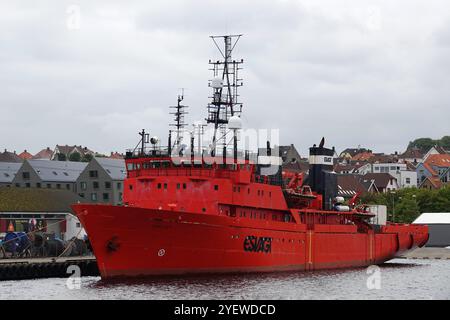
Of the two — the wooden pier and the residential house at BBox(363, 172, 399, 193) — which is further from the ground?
the residential house at BBox(363, 172, 399, 193)

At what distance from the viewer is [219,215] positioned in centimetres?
5366

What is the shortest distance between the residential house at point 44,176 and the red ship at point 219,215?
5164 centimetres

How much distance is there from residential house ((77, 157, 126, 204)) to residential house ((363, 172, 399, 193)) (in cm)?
5606

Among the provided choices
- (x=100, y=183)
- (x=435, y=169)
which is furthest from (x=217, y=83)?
(x=435, y=169)

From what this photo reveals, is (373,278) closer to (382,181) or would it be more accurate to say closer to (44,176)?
(44,176)

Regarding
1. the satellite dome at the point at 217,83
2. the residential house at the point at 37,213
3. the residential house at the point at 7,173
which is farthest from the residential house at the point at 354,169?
the satellite dome at the point at 217,83

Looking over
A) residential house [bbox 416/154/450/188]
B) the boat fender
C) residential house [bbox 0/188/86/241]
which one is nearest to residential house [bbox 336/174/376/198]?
residential house [bbox 416/154/450/188]

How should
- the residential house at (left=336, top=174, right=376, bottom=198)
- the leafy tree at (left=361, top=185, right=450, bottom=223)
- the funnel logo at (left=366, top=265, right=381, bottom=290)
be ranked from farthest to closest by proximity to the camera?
the residential house at (left=336, top=174, right=376, bottom=198)
the leafy tree at (left=361, top=185, right=450, bottom=223)
the funnel logo at (left=366, top=265, right=381, bottom=290)

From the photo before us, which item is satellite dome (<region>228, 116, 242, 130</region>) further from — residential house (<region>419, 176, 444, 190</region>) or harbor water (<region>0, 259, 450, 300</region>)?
residential house (<region>419, 176, 444, 190</region>)

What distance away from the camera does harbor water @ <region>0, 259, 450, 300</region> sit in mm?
45750
